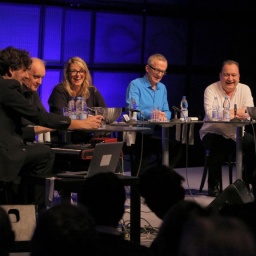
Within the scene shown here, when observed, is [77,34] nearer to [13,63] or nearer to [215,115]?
[215,115]

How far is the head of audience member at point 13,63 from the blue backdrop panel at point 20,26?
3562 millimetres

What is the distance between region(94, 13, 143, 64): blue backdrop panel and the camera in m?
8.94

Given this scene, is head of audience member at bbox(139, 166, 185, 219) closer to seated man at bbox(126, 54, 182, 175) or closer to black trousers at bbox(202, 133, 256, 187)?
seated man at bbox(126, 54, 182, 175)

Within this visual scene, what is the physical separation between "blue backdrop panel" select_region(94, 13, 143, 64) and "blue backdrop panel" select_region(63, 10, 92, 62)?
14 centimetres

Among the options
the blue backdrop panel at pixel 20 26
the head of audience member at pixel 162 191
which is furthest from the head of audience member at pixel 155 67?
the head of audience member at pixel 162 191

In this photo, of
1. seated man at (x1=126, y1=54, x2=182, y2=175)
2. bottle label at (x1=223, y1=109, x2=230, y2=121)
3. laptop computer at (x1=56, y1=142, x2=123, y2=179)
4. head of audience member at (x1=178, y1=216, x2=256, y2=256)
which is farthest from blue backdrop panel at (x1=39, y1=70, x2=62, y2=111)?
head of audience member at (x1=178, y1=216, x2=256, y2=256)

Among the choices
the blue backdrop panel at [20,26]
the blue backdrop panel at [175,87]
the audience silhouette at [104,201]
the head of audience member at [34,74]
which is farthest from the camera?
the blue backdrop panel at [175,87]

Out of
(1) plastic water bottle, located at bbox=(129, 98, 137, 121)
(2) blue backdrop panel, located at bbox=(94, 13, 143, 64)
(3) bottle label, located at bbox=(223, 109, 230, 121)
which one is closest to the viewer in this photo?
(1) plastic water bottle, located at bbox=(129, 98, 137, 121)

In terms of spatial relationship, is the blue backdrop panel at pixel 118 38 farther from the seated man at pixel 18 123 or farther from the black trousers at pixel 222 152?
the seated man at pixel 18 123

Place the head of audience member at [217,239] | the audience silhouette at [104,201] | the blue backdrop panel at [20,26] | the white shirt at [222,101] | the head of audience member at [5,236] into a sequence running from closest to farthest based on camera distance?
the head of audience member at [217,239], the head of audience member at [5,236], the audience silhouette at [104,201], the white shirt at [222,101], the blue backdrop panel at [20,26]

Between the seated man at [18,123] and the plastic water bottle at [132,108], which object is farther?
the plastic water bottle at [132,108]

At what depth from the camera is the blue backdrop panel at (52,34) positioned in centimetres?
855

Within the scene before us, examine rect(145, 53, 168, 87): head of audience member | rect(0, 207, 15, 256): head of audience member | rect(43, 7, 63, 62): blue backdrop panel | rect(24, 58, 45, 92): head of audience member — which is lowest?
rect(0, 207, 15, 256): head of audience member

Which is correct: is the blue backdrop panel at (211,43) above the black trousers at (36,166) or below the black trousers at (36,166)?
above
